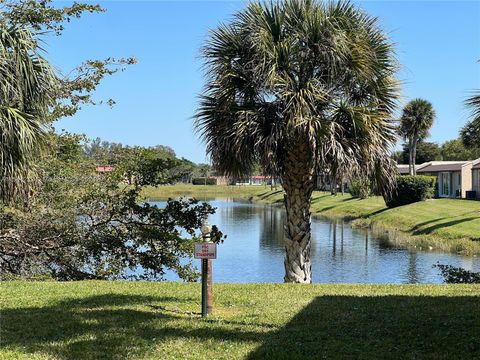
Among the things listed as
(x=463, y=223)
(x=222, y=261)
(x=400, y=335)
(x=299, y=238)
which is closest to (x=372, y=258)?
(x=222, y=261)

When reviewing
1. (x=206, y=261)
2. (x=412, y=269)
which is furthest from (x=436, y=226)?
(x=206, y=261)

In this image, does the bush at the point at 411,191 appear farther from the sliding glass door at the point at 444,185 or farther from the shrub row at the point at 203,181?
the shrub row at the point at 203,181

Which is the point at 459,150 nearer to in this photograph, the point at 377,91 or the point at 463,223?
the point at 463,223

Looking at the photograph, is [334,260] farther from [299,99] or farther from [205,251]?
[205,251]

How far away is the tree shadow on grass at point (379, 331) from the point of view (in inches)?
219

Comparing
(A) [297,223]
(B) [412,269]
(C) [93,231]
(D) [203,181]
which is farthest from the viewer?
(D) [203,181]

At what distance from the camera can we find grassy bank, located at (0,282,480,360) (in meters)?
5.64

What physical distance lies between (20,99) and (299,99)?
17.1ft

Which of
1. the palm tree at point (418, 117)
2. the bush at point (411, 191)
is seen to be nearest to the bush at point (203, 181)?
the palm tree at point (418, 117)

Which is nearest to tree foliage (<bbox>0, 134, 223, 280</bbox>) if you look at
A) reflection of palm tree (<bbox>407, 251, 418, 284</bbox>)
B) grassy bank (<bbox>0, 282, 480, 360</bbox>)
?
grassy bank (<bbox>0, 282, 480, 360</bbox>)

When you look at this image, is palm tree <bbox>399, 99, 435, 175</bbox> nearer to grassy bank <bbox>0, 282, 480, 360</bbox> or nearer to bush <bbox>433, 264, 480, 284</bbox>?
bush <bbox>433, 264, 480, 284</bbox>

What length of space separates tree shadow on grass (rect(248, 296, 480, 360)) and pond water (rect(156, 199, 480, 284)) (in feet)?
27.5

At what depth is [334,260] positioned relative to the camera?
77.5 feet

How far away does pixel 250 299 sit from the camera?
883 centimetres
